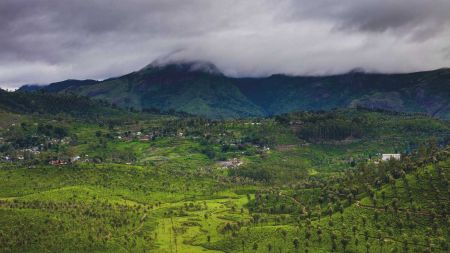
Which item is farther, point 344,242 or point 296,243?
point 296,243

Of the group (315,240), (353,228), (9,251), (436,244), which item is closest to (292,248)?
(315,240)

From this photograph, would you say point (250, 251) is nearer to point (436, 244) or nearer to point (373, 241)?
point (373, 241)

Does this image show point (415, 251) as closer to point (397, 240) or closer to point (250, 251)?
point (397, 240)

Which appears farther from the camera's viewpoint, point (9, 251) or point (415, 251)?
point (9, 251)

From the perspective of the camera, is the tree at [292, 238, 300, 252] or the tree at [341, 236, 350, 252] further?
the tree at [292, 238, 300, 252]

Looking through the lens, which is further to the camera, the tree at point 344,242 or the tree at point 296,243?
the tree at point 296,243

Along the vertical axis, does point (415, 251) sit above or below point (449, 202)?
below

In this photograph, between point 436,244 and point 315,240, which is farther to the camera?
point 315,240

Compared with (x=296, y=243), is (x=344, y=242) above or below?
above

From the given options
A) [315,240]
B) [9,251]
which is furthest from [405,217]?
[9,251]
